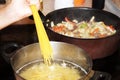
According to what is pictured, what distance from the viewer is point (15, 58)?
799 mm

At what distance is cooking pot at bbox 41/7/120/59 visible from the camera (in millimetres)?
942

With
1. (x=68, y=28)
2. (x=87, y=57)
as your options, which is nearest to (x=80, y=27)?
(x=68, y=28)

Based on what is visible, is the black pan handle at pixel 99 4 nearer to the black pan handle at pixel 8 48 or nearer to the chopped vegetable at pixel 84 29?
the chopped vegetable at pixel 84 29

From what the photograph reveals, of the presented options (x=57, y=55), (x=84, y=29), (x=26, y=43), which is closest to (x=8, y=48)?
(x=26, y=43)

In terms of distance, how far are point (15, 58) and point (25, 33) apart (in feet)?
1.22

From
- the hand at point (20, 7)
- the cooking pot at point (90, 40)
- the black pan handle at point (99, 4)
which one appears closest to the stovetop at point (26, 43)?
the cooking pot at point (90, 40)

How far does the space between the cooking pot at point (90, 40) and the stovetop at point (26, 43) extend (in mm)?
34

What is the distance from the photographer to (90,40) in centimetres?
93

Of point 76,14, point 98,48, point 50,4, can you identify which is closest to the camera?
point 98,48

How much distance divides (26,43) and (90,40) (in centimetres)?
30

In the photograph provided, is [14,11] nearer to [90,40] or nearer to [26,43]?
[26,43]

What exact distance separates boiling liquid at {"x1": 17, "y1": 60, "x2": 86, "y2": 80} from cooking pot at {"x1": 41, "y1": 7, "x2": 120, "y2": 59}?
0.10 meters

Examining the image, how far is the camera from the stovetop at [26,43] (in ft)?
3.09

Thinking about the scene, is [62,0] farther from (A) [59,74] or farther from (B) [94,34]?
(A) [59,74]
